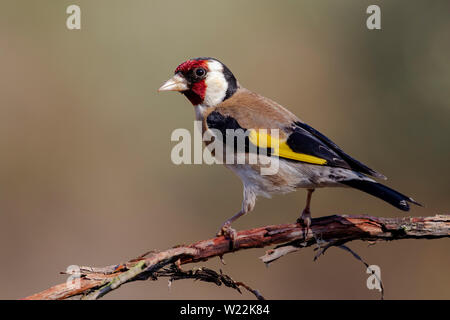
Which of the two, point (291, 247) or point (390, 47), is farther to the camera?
point (390, 47)

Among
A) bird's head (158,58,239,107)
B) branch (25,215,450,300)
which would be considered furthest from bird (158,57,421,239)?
branch (25,215,450,300)

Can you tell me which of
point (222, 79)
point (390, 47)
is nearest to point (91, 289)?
point (222, 79)

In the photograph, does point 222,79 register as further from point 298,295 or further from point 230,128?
point 298,295

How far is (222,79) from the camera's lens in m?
4.26

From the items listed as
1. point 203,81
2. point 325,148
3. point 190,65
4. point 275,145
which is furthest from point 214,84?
point 325,148

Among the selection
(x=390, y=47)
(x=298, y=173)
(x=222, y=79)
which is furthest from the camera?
(x=390, y=47)

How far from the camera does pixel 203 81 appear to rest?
418 centimetres

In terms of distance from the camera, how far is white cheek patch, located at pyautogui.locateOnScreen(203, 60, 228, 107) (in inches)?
165

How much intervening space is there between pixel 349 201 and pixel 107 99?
3701 mm

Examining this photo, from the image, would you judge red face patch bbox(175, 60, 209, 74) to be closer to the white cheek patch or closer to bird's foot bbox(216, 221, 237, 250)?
the white cheek patch

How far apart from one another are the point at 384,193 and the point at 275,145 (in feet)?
2.94

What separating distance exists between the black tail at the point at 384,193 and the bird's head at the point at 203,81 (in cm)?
138

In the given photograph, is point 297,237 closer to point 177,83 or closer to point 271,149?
point 271,149

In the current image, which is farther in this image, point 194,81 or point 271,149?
point 194,81
